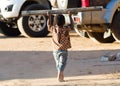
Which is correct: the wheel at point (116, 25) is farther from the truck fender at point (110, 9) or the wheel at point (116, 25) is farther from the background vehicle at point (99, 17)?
the truck fender at point (110, 9)

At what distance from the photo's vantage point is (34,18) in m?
16.5

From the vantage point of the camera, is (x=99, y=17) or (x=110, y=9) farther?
(x=110, y=9)

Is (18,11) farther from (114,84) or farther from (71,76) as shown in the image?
(114,84)

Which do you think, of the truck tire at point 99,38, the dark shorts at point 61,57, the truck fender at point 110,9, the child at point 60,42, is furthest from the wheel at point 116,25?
the dark shorts at point 61,57

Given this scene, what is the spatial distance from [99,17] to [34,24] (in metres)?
4.14

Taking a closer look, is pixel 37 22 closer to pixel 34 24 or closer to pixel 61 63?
pixel 34 24

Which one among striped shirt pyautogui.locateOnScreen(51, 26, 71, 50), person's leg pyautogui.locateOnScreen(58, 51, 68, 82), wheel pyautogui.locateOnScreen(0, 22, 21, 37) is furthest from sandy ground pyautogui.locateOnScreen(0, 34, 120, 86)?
wheel pyautogui.locateOnScreen(0, 22, 21, 37)

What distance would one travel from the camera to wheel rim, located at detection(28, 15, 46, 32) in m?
16.5

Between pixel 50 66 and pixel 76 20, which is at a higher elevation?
pixel 76 20

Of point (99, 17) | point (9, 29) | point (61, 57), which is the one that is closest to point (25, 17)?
point (9, 29)

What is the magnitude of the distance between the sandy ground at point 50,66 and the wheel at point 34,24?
171 centimetres

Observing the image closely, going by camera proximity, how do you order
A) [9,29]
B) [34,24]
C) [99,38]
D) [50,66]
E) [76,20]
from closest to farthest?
[50,66], [76,20], [99,38], [34,24], [9,29]

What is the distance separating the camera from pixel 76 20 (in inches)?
511

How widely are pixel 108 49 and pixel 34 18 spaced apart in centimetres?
411
